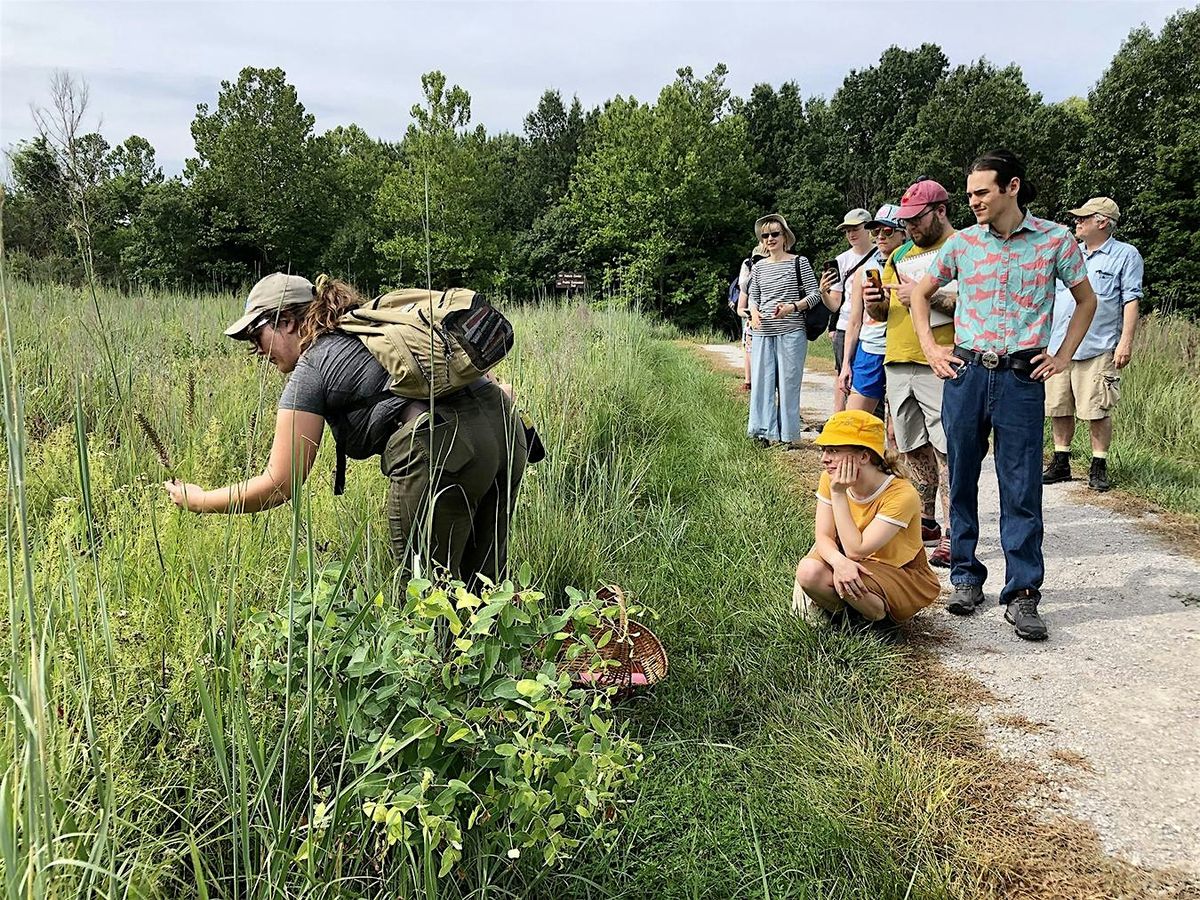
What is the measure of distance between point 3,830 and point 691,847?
1.58m

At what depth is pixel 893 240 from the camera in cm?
462

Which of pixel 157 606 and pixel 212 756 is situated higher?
pixel 157 606

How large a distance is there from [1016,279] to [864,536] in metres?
1.29

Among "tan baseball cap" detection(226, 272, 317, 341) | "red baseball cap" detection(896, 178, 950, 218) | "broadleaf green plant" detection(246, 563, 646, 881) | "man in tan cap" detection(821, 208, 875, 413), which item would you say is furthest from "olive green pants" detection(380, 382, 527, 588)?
"man in tan cap" detection(821, 208, 875, 413)

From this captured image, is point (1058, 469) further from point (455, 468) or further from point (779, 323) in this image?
point (455, 468)

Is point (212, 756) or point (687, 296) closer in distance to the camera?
point (212, 756)

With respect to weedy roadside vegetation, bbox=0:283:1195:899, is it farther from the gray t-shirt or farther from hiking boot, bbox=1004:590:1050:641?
hiking boot, bbox=1004:590:1050:641

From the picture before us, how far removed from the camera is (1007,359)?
10.3 feet

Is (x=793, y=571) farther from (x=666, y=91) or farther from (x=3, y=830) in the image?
(x=666, y=91)

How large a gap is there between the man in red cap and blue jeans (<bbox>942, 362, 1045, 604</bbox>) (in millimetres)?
464

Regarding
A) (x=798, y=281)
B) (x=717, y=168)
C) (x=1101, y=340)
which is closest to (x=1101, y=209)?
(x=1101, y=340)

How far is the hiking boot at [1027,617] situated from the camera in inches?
123

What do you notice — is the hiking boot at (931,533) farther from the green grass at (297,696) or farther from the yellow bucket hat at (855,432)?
the yellow bucket hat at (855,432)

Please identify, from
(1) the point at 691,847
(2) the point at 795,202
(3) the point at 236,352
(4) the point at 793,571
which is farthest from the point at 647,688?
(2) the point at 795,202
